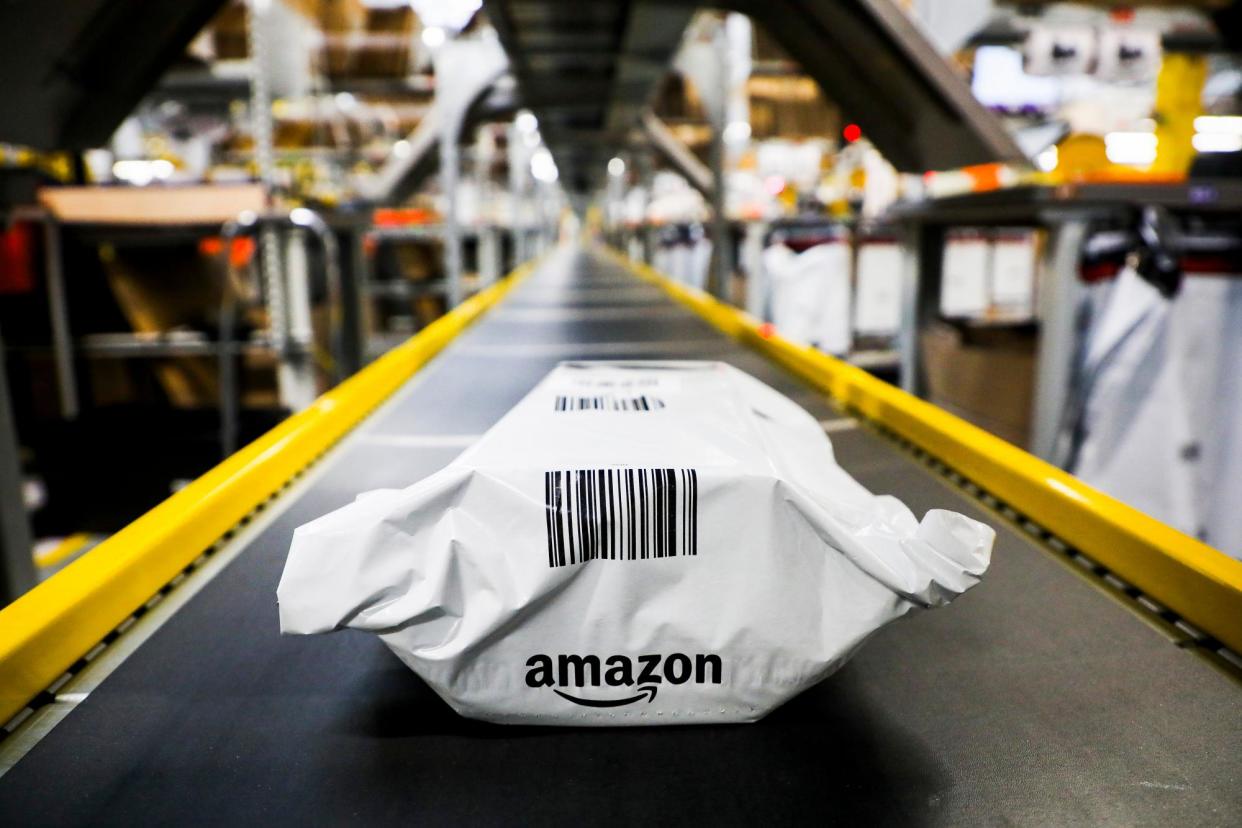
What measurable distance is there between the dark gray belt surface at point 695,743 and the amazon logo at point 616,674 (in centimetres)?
4

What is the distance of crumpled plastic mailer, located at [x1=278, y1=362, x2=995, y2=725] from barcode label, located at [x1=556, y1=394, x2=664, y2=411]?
19 cm

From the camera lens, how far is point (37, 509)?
3.26 meters

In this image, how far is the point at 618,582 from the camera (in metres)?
0.58

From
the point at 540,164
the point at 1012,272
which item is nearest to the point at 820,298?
the point at 1012,272

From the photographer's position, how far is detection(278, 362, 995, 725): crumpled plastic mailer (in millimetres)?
558

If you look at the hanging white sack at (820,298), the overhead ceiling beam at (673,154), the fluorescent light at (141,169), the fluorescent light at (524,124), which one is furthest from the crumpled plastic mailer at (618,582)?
the fluorescent light at (524,124)

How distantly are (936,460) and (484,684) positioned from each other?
0.98 metres

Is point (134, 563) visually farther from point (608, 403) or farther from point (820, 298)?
point (820, 298)

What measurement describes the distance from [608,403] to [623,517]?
0.85 ft

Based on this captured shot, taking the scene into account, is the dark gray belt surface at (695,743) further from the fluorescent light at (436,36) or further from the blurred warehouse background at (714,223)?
the fluorescent light at (436,36)

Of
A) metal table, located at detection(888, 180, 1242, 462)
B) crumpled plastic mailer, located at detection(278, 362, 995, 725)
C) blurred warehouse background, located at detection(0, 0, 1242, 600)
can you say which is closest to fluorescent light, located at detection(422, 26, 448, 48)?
blurred warehouse background, located at detection(0, 0, 1242, 600)

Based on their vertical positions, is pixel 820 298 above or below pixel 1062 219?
below

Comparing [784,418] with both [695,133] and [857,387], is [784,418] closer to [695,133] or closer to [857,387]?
[857,387]

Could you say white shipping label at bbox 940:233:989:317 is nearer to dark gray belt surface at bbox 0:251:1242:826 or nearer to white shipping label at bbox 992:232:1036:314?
white shipping label at bbox 992:232:1036:314
